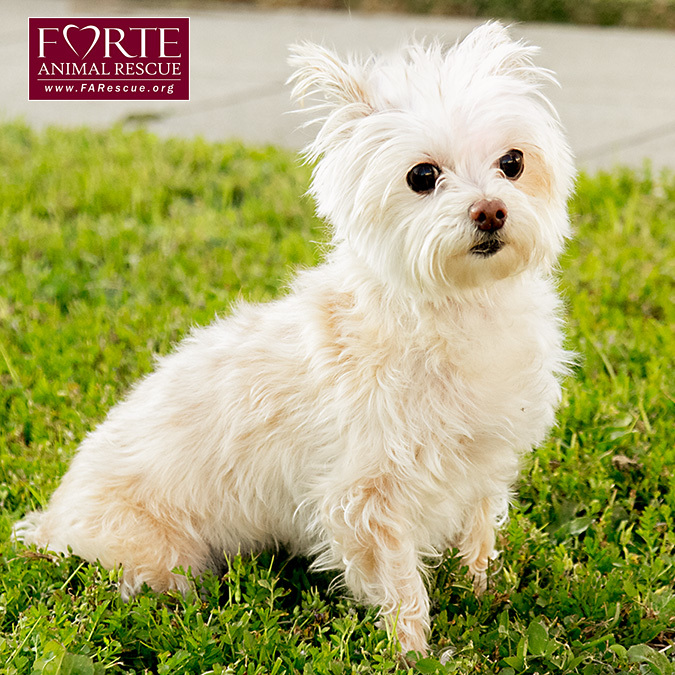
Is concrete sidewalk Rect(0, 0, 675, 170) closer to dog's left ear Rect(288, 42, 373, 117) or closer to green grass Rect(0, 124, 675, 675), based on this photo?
green grass Rect(0, 124, 675, 675)

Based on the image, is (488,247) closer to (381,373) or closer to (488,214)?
(488,214)

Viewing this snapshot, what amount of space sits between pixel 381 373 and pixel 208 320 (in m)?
2.05

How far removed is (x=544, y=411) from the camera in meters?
2.82

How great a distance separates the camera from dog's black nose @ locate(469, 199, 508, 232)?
2.33m

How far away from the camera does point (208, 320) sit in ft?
14.9

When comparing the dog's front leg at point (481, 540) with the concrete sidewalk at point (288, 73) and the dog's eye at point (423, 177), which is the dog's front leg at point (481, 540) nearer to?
the dog's eye at point (423, 177)

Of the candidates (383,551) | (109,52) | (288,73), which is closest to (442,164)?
(383,551)

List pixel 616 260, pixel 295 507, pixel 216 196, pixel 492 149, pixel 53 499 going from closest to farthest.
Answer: pixel 492 149 < pixel 295 507 < pixel 53 499 < pixel 616 260 < pixel 216 196

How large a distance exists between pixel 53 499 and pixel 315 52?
5.88 ft

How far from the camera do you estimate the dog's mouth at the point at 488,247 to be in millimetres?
2375

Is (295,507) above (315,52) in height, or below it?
below

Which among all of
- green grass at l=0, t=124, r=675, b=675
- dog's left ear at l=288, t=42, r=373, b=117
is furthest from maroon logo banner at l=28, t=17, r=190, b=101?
dog's left ear at l=288, t=42, r=373, b=117

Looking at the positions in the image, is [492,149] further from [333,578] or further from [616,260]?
[616,260]

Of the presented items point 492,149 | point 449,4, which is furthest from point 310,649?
point 449,4
